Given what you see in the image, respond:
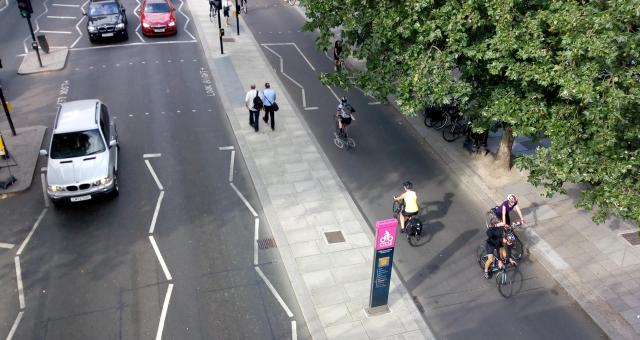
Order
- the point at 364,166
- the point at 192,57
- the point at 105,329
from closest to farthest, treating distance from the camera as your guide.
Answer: the point at 105,329 → the point at 364,166 → the point at 192,57

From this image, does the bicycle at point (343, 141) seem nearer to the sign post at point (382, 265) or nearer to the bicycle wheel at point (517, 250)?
the bicycle wheel at point (517, 250)

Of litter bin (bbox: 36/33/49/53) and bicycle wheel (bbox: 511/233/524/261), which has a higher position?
bicycle wheel (bbox: 511/233/524/261)

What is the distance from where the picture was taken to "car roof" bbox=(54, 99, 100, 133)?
544 inches

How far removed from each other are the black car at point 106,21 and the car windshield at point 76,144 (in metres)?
12.8

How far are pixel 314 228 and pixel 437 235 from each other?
3166 mm

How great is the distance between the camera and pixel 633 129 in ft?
28.3

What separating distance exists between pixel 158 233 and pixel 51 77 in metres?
12.5

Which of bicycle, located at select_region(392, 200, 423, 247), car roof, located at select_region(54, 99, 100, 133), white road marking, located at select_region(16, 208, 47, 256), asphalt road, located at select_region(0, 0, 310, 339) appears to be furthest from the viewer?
car roof, located at select_region(54, 99, 100, 133)

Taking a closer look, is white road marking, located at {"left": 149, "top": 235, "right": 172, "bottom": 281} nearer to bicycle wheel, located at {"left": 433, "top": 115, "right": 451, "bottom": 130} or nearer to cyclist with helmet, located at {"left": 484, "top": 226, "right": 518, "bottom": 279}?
cyclist with helmet, located at {"left": 484, "top": 226, "right": 518, "bottom": 279}

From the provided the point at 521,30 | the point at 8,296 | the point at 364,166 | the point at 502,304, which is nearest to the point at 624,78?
the point at 521,30

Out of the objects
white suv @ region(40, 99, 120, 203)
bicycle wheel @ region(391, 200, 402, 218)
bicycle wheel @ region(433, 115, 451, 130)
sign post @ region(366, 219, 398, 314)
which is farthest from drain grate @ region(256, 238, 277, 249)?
bicycle wheel @ region(433, 115, 451, 130)

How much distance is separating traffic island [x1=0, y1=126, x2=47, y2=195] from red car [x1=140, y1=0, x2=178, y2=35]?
10.2 m

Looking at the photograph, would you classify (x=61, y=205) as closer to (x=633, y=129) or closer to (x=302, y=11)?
(x=633, y=129)

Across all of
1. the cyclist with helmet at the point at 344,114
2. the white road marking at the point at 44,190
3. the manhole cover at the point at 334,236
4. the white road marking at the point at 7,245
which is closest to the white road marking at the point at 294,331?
the manhole cover at the point at 334,236
